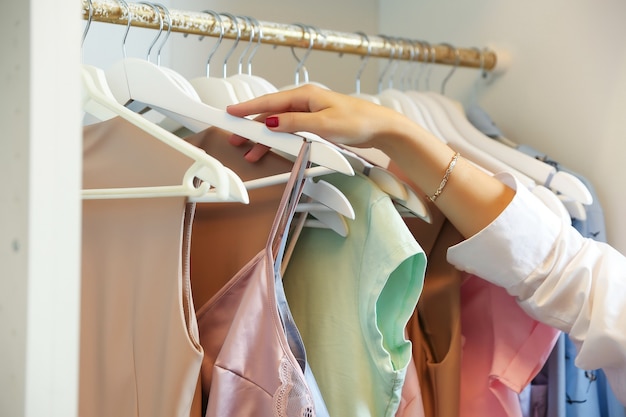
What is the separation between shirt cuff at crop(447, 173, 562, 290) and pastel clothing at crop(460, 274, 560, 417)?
0.08 metres

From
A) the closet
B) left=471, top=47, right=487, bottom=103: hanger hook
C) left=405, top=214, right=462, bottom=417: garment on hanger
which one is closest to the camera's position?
the closet

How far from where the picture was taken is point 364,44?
1.09m

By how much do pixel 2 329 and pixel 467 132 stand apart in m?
0.79

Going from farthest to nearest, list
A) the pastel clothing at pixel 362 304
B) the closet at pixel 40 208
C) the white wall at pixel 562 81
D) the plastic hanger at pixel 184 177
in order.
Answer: the white wall at pixel 562 81, the pastel clothing at pixel 362 304, the plastic hanger at pixel 184 177, the closet at pixel 40 208

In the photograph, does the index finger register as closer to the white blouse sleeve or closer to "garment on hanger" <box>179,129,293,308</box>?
"garment on hanger" <box>179,129,293,308</box>

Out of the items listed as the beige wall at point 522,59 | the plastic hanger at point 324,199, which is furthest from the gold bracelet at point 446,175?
the beige wall at point 522,59

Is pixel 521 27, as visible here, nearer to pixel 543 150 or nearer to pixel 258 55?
pixel 543 150

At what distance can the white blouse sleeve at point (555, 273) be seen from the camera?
0.84 m

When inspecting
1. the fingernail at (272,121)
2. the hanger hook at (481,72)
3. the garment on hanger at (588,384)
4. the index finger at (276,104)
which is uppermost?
the hanger hook at (481,72)

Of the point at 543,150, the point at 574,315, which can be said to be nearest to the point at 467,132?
the point at 543,150

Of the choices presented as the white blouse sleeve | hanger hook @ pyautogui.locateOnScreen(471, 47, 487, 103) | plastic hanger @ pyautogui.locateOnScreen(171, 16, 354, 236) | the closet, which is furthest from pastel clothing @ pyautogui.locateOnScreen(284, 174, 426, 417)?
hanger hook @ pyautogui.locateOnScreen(471, 47, 487, 103)

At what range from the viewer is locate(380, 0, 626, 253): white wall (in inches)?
42.8

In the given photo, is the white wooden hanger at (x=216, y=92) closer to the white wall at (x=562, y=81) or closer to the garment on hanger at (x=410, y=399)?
the garment on hanger at (x=410, y=399)

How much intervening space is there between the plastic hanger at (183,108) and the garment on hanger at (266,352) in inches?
1.3
